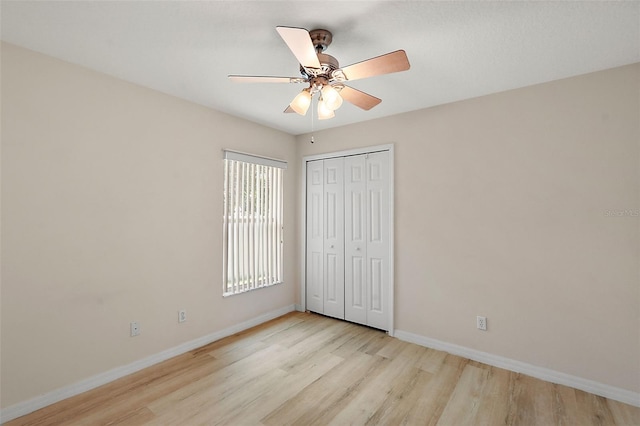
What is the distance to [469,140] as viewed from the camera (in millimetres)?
2951

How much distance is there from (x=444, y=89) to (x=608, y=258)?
191cm

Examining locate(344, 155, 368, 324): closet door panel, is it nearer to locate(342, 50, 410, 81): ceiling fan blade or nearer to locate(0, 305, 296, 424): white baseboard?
locate(0, 305, 296, 424): white baseboard

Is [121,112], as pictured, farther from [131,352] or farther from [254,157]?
[131,352]

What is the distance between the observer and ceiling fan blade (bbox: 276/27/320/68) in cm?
144

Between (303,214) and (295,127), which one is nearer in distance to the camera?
(295,127)

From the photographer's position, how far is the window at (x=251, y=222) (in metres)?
3.42

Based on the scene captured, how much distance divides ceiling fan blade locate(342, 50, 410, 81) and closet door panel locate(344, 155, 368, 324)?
1905 millimetres

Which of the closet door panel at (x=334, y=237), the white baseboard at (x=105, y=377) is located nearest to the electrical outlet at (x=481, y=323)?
the closet door panel at (x=334, y=237)

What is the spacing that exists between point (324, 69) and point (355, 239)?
230 centimetres

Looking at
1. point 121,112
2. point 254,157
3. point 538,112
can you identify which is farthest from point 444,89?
point 121,112

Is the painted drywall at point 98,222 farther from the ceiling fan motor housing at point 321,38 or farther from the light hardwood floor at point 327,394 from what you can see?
the ceiling fan motor housing at point 321,38

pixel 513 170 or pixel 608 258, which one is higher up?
pixel 513 170

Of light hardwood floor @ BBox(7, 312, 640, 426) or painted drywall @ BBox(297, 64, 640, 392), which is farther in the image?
painted drywall @ BBox(297, 64, 640, 392)

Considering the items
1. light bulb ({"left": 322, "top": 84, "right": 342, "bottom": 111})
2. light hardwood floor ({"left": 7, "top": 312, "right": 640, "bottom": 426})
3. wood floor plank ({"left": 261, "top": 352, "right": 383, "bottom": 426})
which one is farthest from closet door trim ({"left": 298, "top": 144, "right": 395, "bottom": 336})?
light bulb ({"left": 322, "top": 84, "right": 342, "bottom": 111})
